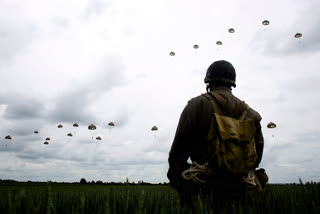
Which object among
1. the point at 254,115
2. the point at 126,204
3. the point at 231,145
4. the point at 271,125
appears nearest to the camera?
the point at 126,204

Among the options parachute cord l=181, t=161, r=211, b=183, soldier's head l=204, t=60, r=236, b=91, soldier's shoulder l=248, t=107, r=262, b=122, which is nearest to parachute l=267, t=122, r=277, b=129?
soldier's shoulder l=248, t=107, r=262, b=122

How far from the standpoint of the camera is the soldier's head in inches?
204

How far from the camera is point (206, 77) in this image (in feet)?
17.7

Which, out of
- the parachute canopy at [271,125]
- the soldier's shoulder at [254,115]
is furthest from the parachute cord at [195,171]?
the parachute canopy at [271,125]

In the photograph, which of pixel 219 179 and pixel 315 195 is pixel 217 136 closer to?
pixel 219 179

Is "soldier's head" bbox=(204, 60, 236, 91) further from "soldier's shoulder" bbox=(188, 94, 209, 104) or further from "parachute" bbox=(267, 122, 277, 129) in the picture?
"parachute" bbox=(267, 122, 277, 129)

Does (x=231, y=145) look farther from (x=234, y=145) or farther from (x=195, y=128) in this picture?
(x=195, y=128)

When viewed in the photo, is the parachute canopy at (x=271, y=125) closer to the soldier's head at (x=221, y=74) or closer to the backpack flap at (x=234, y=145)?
the soldier's head at (x=221, y=74)

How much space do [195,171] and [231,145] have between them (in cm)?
78

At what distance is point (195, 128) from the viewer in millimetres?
4777

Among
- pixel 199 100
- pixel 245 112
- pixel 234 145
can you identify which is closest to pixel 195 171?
pixel 234 145

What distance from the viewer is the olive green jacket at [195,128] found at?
4707 mm

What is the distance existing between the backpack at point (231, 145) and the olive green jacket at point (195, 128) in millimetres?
247

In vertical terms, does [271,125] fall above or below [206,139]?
above
